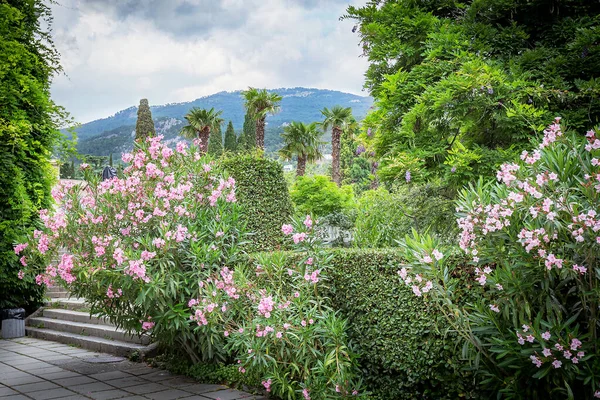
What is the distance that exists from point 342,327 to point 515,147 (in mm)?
3743

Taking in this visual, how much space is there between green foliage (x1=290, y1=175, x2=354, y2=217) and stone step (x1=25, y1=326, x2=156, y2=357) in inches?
532

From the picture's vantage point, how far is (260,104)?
2752cm

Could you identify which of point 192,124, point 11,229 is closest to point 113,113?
point 192,124

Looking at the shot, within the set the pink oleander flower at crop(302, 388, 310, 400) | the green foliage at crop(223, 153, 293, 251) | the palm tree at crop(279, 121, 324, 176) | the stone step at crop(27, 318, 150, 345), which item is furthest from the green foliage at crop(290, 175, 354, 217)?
the pink oleander flower at crop(302, 388, 310, 400)

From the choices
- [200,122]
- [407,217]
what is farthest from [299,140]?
[407,217]

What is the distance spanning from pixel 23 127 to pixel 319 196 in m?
14.1

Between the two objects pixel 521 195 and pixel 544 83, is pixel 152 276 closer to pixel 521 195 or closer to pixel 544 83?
pixel 521 195

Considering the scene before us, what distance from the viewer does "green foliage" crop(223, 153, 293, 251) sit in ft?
19.7

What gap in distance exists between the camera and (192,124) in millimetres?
31469

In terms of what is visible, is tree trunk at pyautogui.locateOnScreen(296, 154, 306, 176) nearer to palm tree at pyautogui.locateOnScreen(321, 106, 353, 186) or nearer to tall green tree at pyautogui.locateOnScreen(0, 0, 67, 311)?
palm tree at pyautogui.locateOnScreen(321, 106, 353, 186)

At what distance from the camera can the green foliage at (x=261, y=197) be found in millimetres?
6016

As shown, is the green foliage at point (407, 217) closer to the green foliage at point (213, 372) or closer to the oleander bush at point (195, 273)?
the oleander bush at point (195, 273)

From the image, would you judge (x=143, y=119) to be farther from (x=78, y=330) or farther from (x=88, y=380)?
(x=88, y=380)

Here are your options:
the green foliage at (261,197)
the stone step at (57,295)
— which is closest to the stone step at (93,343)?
the stone step at (57,295)
